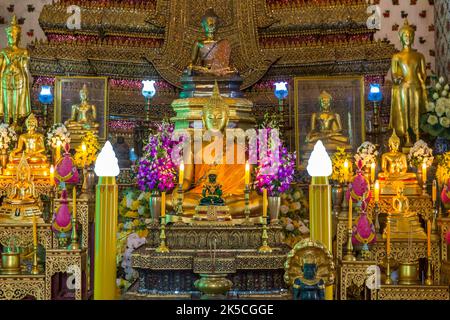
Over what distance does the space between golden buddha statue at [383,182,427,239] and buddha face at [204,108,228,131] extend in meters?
1.79

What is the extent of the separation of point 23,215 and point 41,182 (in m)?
1.02

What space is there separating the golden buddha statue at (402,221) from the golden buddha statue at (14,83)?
4.27m

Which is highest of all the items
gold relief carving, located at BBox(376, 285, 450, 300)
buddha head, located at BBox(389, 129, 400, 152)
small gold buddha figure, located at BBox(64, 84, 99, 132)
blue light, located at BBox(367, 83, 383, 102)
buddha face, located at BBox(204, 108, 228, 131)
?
blue light, located at BBox(367, 83, 383, 102)

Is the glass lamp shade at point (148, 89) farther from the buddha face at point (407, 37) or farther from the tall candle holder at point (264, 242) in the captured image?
the tall candle holder at point (264, 242)

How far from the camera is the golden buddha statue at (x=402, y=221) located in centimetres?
770

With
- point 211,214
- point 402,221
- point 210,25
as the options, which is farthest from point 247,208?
point 210,25

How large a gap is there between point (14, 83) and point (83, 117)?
2.80ft

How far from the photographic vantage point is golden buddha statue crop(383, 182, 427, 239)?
7703 millimetres

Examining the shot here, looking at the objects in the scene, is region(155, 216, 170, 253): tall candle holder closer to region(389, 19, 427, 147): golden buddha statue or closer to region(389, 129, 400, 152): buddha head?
region(389, 129, 400, 152): buddha head

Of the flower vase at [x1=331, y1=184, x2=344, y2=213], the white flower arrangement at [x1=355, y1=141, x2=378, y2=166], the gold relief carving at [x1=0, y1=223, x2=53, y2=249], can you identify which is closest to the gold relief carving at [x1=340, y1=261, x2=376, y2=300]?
the flower vase at [x1=331, y1=184, x2=344, y2=213]

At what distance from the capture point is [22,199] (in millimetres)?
7914

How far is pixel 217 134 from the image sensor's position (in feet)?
29.4

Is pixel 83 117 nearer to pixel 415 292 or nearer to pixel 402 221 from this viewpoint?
pixel 402 221

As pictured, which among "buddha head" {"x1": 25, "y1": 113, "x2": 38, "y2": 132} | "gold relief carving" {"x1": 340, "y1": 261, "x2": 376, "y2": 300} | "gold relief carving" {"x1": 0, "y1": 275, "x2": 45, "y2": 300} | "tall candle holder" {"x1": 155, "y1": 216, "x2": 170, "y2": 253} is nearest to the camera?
"gold relief carving" {"x1": 340, "y1": 261, "x2": 376, "y2": 300}
